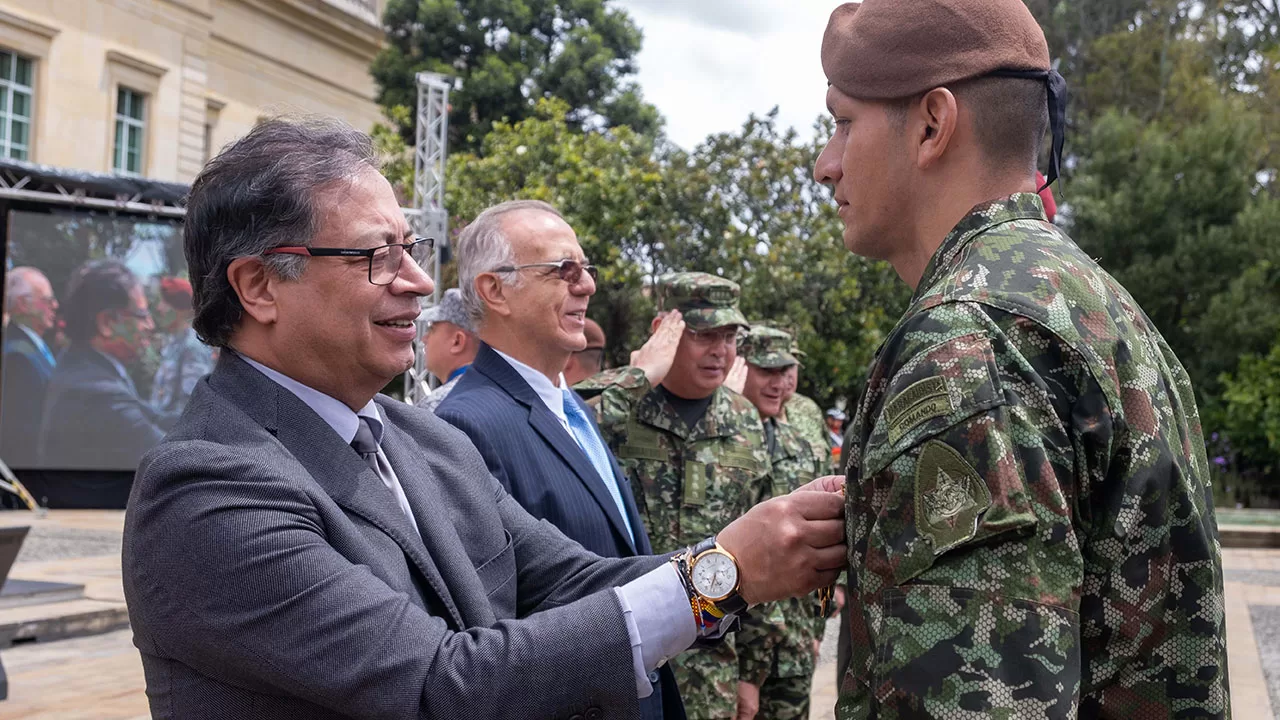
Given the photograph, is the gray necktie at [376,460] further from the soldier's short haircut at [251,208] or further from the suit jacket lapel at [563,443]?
the suit jacket lapel at [563,443]

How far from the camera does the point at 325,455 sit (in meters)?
2.12

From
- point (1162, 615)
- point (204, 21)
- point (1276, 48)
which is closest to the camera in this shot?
point (1162, 615)

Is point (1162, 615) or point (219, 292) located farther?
point (219, 292)

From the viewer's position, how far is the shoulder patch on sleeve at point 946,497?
56.3 inches

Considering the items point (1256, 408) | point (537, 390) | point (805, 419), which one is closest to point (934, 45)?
point (537, 390)

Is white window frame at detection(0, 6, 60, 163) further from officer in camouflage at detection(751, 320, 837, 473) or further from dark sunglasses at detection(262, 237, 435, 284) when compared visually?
dark sunglasses at detection(262, 237, 435, 284)

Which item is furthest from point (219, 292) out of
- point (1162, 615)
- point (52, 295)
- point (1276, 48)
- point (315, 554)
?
point (1276, 48)

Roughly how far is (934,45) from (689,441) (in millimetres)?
3524

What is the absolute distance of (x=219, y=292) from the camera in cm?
217

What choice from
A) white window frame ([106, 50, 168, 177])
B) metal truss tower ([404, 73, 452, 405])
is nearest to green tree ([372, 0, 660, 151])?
white window frame ([106, 50, 168, 177])

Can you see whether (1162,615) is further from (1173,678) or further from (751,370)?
(751,370)

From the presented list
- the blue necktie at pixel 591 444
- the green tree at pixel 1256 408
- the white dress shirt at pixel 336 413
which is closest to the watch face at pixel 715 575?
the white dress shirt at pixel 336 413

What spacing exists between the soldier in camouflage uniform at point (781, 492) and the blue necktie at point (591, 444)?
4.15 feet

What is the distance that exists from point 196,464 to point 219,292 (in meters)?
0.40
